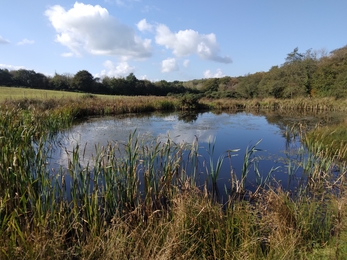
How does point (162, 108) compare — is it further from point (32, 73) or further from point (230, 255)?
point (32, 73)

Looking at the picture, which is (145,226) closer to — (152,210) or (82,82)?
(152,210)

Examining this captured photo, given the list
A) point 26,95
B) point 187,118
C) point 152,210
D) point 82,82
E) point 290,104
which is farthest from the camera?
point 82,82

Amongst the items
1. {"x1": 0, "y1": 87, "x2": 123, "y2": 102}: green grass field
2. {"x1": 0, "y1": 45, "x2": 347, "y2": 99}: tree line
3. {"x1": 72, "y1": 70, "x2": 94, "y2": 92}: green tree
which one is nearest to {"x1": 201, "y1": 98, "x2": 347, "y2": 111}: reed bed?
{"x1": 0, "y1": 45, "x2": 347, "y2": 99}: tree line

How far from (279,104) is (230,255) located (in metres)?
27.6

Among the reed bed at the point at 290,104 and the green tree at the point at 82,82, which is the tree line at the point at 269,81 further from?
the reed bed at the point at 290,104

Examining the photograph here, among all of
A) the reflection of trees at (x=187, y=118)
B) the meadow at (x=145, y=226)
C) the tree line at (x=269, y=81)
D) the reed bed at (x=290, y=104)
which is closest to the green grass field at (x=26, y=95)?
the reflection of trees at (x=187, y=118)

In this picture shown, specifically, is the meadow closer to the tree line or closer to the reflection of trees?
the reflection of trees

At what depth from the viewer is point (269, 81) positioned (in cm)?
3362

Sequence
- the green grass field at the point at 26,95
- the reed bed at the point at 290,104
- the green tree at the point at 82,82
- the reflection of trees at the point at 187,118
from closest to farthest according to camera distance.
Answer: the reflection of trees at the point at 187,118, the green grass field at the point at 26,95, the reed bed at the point at 290,104, the green tree at the point at 82,82

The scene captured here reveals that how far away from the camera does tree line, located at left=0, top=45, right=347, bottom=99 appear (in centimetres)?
2772

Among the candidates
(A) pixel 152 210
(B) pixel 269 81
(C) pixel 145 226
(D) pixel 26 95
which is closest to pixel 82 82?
(D) pixel 26 95

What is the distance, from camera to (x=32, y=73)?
35938mm

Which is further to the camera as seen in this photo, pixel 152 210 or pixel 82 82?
pixel 82 82

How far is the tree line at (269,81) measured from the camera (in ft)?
90.9
